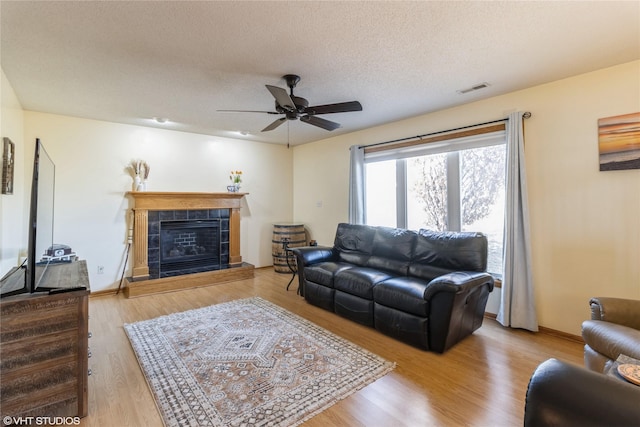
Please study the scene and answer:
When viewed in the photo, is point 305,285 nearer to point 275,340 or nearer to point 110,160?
point 275,340

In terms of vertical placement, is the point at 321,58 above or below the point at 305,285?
above

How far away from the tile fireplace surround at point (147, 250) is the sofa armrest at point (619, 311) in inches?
174

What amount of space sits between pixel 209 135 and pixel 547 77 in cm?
475

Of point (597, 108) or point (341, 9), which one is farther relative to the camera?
point (597, 108)

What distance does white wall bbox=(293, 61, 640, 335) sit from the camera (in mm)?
2529

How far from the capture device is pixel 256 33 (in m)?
2.04

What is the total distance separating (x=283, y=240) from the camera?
215 inches

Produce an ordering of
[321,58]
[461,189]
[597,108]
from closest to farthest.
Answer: [321,58], [597,108], [461,189]

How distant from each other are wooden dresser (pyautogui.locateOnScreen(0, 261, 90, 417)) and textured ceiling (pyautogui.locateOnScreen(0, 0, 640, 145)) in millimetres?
1738

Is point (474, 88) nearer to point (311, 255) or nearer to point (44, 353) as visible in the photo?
point (311, 255)

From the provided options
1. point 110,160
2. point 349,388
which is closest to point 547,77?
point 349,388

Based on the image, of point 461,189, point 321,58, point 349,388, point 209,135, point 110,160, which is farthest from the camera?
point 209,135

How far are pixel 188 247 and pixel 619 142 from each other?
5523 mm

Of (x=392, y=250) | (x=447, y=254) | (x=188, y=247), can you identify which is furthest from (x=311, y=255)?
(x=188, y=247)
